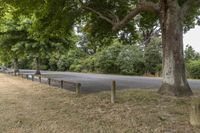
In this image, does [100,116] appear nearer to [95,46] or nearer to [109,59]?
[95,46]

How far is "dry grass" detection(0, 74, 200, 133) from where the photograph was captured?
7.27 meters

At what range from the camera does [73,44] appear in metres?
31.9

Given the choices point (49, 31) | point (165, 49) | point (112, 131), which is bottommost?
point (112, 131)

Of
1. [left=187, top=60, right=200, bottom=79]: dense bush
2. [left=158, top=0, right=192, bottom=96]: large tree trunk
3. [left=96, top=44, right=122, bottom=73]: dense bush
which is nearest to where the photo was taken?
[left=158, top=0, right=192, bottom=96]: large tree trunk

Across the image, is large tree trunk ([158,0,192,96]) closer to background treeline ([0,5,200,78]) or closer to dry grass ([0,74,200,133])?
dry grass ([0,74,200,133])

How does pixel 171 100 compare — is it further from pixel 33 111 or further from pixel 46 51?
pixel 46 51

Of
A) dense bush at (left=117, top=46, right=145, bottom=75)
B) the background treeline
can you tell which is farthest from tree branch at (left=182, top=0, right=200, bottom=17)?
dense bush at (left=117, top=46, right=145, bottom=75)

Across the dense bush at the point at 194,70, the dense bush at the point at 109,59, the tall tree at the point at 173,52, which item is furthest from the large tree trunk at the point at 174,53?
the dense bush at the point at 109,59

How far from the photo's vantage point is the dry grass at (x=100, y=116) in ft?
23.9

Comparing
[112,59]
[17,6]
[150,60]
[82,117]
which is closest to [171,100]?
[82,117]

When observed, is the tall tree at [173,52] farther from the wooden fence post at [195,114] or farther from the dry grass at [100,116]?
the wooden fence post at [195,114]

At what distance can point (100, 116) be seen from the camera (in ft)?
28.3

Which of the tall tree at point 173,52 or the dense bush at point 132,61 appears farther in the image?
the dense bush at point 132,61

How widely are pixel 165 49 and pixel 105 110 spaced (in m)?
4.29
